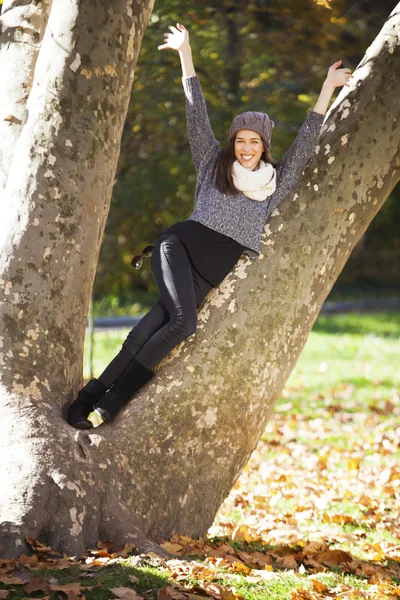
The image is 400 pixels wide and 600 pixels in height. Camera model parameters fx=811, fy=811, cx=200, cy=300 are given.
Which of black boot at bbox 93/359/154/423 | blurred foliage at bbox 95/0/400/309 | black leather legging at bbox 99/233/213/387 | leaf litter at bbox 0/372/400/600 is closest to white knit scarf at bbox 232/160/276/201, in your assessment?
black leather legging at bbox 99/233/213/387

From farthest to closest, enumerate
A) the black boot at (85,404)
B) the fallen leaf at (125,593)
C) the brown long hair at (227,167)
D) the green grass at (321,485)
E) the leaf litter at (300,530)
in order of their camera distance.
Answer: the brown long hair at (227,167), the black boot at (85,404), the green grass at (321,485), the leaf litter at (300,530), the fallen leaf at (125,593)

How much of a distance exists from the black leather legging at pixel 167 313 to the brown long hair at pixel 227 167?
389 mm

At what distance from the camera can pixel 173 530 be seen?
4094 mm

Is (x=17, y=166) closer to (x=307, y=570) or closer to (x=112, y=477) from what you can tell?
(x=112, y=477)

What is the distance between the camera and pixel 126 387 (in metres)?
4.10

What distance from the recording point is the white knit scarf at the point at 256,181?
4293mm

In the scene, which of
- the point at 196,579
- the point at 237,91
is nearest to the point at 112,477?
the point at 196,579

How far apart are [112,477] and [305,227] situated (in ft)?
5.19

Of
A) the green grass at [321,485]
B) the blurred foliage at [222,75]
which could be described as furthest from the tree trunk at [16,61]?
the blurred foliage at [222,75]

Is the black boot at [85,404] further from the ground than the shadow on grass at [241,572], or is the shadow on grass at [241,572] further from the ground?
the black boot at [85,404]

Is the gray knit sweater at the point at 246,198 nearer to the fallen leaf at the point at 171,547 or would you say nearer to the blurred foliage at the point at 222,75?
the fallen leaf at the point at 171,547

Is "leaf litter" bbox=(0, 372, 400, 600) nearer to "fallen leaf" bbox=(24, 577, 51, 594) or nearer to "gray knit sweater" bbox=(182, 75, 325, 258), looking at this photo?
"fallen leaf" bbox=(24, 577, 51, 594)

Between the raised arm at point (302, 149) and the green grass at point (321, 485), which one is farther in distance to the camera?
the raised arm at point (302, 149)

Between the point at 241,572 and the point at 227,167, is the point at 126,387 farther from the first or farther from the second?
the point at 227,167
